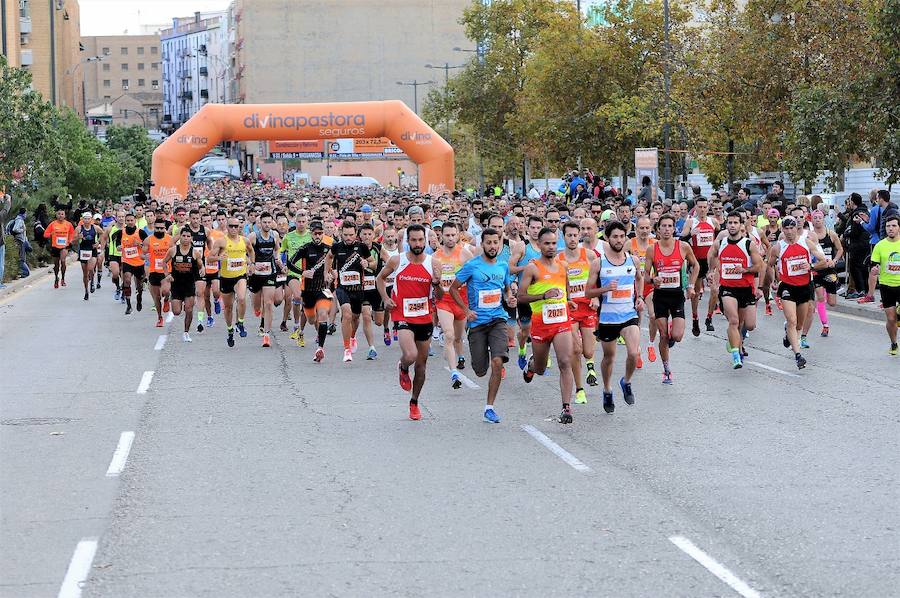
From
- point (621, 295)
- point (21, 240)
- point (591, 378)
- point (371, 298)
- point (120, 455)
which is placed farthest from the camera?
point (21, 240)

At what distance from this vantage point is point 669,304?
15.0 m

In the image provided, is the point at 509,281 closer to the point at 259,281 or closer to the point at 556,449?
the point at 556,449

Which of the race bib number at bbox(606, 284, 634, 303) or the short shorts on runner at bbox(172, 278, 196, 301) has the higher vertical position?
the race bib number at bbox(606, 284, 634, 303)

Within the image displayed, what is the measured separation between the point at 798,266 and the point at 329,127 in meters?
31.1

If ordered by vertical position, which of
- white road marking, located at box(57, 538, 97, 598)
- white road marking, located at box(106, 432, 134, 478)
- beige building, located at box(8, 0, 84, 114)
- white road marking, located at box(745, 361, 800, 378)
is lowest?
white road marking, located at box(57, 538, 97, 598)

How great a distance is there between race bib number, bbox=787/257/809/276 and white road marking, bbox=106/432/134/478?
8115 millimetres

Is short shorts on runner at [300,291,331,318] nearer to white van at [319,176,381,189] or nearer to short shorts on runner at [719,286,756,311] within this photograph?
short shorts on runner at [719,286,756,311]

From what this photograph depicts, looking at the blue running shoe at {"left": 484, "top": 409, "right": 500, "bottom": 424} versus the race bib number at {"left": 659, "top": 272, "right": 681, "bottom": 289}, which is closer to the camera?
the blue running shoe at {"left": 484, "top": 409, "right": 500, "bottom": 424}

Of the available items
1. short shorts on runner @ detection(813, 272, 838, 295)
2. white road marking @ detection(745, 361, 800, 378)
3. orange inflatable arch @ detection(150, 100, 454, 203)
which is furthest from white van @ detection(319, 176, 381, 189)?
white road marking @ detection(745, 361, 800, 378)

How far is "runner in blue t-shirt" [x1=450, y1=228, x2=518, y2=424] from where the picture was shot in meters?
12.3

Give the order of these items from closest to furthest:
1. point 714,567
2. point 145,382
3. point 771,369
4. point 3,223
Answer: point 714,567 → point 145,382 → point 771,369 → point 3,223

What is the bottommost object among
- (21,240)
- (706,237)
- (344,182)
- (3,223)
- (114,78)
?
(21,240)

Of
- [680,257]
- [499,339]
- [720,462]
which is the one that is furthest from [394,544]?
[680,257]

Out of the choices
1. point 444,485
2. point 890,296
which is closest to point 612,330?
point 444,485
